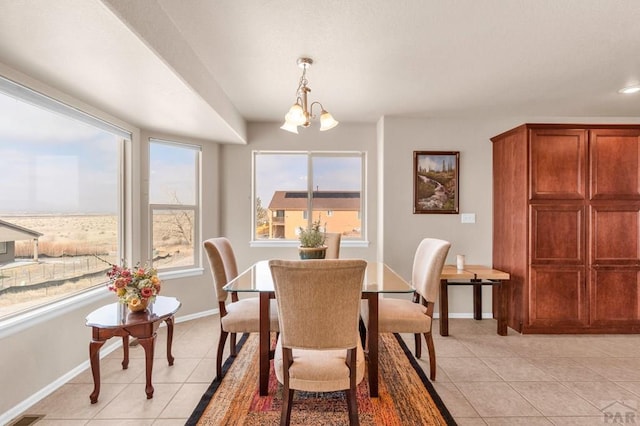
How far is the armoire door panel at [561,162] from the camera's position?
10.4ft

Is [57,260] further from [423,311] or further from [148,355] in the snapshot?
[423,311]

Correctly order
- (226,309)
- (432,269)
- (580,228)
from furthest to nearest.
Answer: (580,228), (226,309), (432,269)

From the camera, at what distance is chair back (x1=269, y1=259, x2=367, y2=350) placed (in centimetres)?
148

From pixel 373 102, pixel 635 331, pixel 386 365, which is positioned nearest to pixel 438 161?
pixel 373 102

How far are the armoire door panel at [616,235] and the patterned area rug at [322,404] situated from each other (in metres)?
2.37

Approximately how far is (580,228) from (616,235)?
15.6 inches

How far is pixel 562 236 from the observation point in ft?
10.4

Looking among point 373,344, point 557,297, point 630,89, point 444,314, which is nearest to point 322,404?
point 373,344

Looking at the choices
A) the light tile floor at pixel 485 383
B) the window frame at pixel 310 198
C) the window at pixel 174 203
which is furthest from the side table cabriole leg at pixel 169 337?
the window frame at pixel 310 198

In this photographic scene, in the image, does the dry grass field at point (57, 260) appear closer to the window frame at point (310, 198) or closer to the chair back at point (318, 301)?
the window frame at point (310, 198)

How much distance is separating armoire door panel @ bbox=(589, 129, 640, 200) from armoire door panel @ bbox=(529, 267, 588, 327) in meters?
0.87

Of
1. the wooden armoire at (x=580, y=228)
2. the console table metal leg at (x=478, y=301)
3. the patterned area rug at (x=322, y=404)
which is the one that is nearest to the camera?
the patterned area rug at (x=322, y=404)

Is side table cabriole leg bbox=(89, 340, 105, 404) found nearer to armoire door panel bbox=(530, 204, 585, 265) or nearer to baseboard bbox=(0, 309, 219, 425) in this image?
baseboard bbox=(0, 309, 219, 425)

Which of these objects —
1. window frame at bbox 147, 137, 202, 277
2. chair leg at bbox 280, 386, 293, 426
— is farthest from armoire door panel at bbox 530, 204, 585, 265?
window frame at bbox 147, 137, 202, 277
